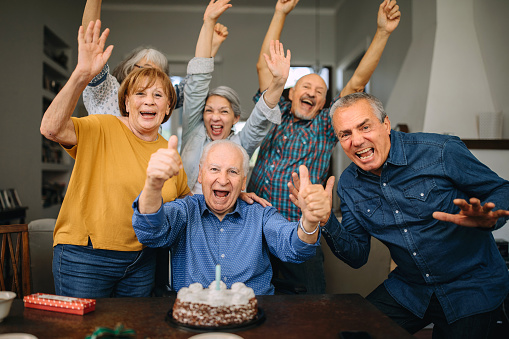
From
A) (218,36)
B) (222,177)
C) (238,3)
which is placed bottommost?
(222,177)

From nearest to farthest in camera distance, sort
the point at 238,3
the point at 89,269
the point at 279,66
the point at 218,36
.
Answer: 1. the point at 89,269
2. the point at 279,66
3. the point at 218,36
4. the point at 238,3

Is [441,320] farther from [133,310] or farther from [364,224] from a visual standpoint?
[133,310]

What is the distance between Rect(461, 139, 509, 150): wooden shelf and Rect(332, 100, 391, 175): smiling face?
214cm

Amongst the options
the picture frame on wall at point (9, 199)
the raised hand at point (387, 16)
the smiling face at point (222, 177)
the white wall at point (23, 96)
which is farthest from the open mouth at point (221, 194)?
the white wall at point (23, 96)

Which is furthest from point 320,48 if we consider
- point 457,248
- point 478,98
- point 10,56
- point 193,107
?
point 457,248

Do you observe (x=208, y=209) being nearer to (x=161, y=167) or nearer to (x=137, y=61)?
(x=161, y=167)

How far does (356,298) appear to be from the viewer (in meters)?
1.42

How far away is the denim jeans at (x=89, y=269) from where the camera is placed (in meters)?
1.68

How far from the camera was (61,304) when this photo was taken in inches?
49.4

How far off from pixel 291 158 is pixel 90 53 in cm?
123

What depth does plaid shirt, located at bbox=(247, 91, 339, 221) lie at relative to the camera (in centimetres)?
236

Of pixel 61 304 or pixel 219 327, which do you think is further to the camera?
pixel 61 304

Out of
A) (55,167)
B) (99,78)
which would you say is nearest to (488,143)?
(99,78)

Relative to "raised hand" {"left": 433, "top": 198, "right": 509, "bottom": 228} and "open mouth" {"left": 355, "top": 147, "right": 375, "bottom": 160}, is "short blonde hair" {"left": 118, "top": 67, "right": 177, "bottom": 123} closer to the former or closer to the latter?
"open mouth" {"left": 355, "top": 147, "right": 375, "bottom": 160}
